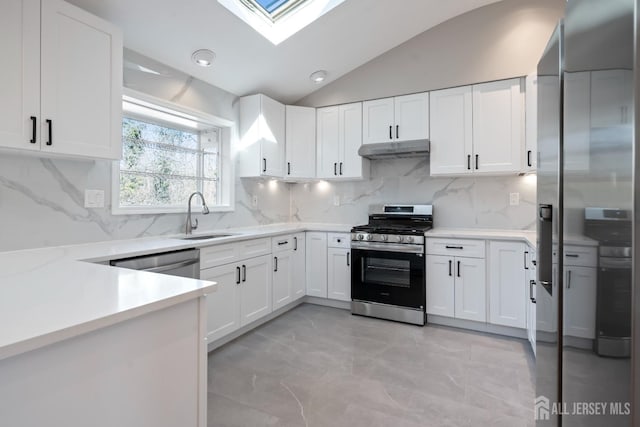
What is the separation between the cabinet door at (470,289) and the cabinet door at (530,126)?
1002mm

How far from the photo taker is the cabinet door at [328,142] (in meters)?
3.99

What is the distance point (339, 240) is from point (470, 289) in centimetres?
142

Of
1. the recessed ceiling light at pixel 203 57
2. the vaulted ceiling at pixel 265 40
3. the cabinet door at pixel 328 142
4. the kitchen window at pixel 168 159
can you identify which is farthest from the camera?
the cabinet door at pixel 328 142

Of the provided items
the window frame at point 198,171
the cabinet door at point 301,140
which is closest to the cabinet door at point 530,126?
the cabinet door at point 301,140

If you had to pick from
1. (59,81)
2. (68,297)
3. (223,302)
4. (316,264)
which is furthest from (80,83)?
(316,264)

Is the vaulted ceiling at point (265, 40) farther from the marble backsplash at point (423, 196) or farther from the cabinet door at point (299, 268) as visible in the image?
the cabinet door at point (299, 268)

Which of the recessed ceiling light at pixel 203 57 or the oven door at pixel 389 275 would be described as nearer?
the recessed ceiling light at pixel 203 57

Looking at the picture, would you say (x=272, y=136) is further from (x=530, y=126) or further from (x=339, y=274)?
(x=530, y=126)

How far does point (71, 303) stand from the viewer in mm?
888

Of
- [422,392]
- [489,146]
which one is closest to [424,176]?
[489,146]

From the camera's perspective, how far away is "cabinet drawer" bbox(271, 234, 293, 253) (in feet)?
11.1

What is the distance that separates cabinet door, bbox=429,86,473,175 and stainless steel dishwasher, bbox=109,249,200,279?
98.8 inches

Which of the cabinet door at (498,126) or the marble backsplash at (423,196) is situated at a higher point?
the cabinet door at (498,126)

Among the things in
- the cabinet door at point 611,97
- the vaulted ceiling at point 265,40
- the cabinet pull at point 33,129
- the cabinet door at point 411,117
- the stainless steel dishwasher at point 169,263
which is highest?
the vaulted ceiling at point 265,40
